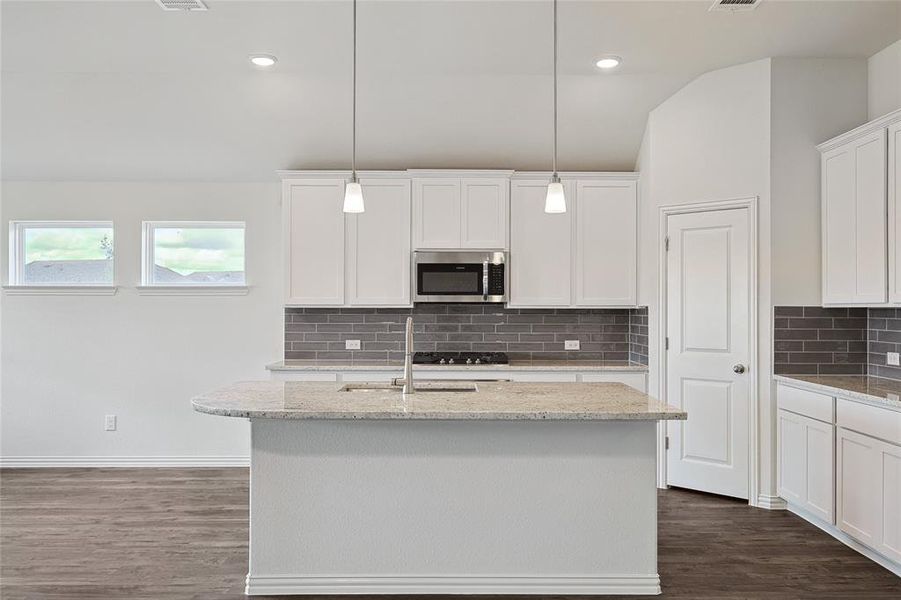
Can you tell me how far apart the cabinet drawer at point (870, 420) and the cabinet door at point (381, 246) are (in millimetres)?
2980

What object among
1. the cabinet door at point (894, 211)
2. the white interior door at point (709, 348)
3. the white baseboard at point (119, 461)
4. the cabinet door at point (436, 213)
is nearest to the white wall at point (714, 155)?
the white interior door at point (709, 348)

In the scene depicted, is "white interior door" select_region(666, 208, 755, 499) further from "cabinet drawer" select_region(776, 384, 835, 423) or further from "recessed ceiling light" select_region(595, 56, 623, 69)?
"recessed ceiling light" select_region(595, 56, 623, 69)

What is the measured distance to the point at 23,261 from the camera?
529cm

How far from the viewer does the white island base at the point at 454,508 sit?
2869 millimetres

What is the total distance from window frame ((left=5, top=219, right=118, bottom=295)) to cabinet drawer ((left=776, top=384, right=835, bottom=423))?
5.07 m

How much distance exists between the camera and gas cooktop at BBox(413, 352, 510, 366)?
4855 millimetres

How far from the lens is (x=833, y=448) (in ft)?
11.3

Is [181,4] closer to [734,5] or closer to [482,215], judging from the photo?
[482,215]

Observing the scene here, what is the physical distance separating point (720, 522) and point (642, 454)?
1.38 meters

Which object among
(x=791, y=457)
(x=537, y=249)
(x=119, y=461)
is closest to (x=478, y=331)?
(x=537, y=249)

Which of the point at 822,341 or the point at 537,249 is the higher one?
the point at 537,249

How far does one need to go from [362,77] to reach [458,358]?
218cm

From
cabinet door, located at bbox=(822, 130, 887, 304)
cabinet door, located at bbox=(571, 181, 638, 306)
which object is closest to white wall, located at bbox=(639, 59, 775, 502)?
cabinet door, located at bbox=(571, 181, 638, 306)

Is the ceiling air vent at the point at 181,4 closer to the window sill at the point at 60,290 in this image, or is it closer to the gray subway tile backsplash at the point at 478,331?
the gray subway tile backsplash at the point at 478,331
